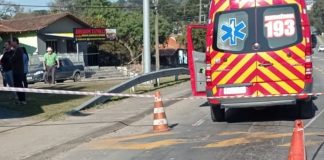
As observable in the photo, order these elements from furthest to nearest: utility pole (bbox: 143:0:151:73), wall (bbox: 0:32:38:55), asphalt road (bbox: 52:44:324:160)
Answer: wall (bbox: 0:32:38:55) < utility pole (bbox: 143:0:151:73) < asphalt road (bbox: 52:44:324:160)

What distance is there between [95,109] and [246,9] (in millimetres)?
5439

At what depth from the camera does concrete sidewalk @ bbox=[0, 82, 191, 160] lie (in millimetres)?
9500

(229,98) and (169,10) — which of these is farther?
(169,10)

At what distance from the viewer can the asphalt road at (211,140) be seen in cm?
837

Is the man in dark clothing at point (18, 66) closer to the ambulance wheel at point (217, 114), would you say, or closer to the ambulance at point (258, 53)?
the ambulance wheel at point (217, 114)

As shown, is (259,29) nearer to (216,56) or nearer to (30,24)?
(216,56)

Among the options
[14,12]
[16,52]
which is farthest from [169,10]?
[16,52]

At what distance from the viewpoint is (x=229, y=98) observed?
11.3m

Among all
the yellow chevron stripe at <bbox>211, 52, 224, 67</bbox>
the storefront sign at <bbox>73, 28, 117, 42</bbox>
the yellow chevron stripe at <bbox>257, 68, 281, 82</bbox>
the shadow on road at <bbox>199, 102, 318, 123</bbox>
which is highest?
the storefront sign at <bbox>73, 28, 117, 42</bbox>

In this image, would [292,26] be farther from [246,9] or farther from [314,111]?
[314,111]

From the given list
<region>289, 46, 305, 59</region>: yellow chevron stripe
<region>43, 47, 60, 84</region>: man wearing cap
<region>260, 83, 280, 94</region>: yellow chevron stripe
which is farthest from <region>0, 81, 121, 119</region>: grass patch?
<region>43, 47, 60, 84</region>: man wearing cap

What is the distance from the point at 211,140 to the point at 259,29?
270 centimetres

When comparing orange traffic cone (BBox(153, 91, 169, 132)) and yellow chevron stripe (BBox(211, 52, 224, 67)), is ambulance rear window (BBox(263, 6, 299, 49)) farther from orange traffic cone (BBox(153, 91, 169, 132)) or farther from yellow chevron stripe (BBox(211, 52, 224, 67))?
orange traffic cone (BBox(153, 91, 169, 132))

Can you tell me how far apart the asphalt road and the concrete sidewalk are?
297 mm
